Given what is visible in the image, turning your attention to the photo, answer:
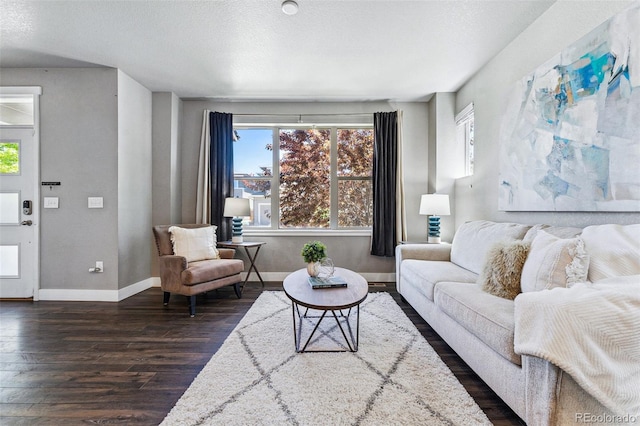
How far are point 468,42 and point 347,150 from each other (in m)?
1.98

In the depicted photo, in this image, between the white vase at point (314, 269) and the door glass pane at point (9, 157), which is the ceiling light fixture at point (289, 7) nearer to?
the white vase at point (314, 269)

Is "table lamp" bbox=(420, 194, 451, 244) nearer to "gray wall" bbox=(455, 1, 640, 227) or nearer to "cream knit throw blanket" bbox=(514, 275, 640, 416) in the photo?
"gray wall" bbox=(455, 1, 640, 227)

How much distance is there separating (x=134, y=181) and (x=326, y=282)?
2.97 m

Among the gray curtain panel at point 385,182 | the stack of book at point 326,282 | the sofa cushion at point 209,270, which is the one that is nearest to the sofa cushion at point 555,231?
the stack of book at point 326,282

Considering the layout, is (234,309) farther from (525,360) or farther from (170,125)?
(170,125)

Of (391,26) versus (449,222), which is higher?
(391,26)

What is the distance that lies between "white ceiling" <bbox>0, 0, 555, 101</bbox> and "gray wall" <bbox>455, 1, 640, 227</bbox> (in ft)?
0.46

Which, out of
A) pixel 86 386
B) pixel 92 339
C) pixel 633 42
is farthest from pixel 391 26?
pixel 92 339

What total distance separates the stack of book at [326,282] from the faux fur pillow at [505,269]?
1037mm

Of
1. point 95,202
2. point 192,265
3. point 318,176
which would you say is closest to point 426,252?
point 318,176

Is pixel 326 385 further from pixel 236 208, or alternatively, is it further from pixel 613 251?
pixel 236 208

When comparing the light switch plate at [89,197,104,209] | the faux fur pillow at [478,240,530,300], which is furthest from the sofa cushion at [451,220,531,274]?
the light switch plate at [89,197,104,209]

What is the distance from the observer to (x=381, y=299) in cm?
313

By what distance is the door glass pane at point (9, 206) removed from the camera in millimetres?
3117
